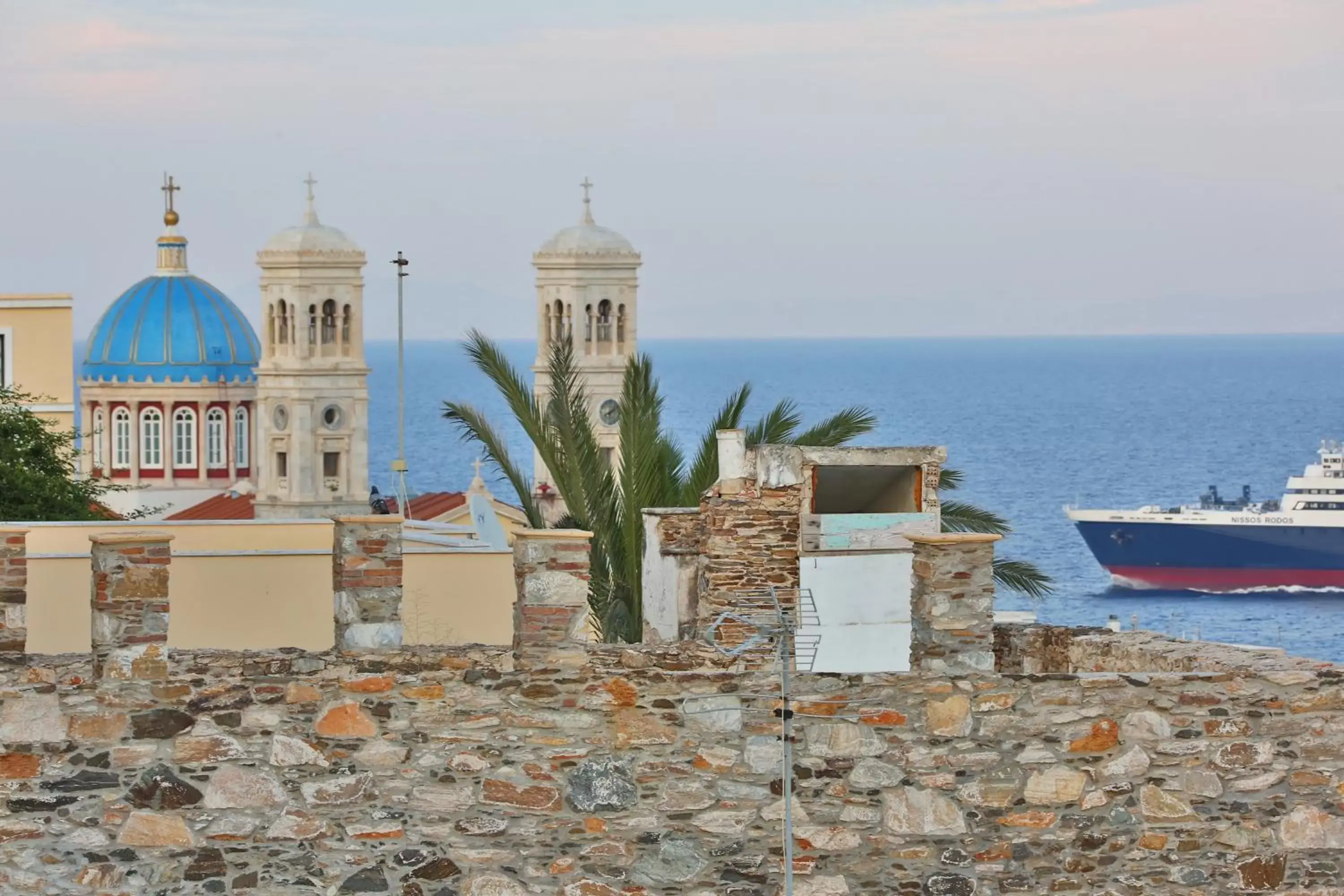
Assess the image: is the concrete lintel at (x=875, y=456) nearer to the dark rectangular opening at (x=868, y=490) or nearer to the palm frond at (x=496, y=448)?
the dark rectangular opening at (x=868, y=490)

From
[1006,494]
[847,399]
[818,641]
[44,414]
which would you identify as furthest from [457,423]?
[847,399]

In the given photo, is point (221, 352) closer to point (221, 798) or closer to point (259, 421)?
point (259, 421)

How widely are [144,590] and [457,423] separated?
12487 millimetres

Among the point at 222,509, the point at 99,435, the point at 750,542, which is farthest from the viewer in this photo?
the point at 99,435

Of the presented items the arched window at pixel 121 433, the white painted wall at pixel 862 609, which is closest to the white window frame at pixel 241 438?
the arched window at pixel 121 433

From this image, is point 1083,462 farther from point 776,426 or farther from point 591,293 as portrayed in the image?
point 776,426

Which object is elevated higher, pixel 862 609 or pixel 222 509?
pixel 222 509

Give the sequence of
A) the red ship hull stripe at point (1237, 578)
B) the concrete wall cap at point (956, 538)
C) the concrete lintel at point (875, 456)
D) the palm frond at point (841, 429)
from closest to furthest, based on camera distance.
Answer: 1. the concrete wall cap at point (956, 538)
2. the concrete lintel at point (875, 456)
3. the palm frond at point (841, 429)
4. the red ship hull stripe at point (1237, 578)

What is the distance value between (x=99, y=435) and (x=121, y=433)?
59.4 inches

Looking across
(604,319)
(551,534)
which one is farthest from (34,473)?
(604,319)

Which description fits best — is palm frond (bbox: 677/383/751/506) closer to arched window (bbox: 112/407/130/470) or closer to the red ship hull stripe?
arched window (bbox: 112/407/130/470)

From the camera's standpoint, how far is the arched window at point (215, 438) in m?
84.6

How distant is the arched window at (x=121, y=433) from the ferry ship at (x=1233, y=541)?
37.7 meters

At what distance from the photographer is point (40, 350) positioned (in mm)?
38906
